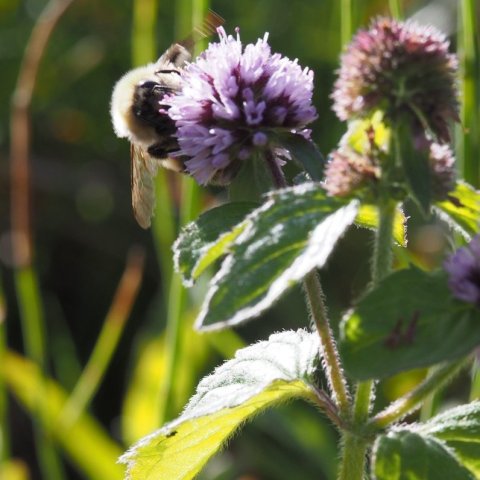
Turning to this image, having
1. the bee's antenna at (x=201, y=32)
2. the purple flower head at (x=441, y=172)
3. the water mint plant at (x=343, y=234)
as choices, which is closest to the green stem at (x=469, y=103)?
the bee's antenna at (x=201, y=32)

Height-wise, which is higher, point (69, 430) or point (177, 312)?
point (177, 312)

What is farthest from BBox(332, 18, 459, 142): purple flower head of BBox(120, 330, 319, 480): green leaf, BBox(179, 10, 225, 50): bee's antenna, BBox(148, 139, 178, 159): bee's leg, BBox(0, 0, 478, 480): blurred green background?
BBox(0, 0, 478, 480): blurred green background

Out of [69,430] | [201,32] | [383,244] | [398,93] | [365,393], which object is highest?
[201,32]

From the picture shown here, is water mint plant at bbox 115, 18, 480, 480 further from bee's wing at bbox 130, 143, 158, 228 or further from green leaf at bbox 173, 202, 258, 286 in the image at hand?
bee's wing at bbox 130, 143, 158, 228

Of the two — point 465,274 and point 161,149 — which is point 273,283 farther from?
point 161,149

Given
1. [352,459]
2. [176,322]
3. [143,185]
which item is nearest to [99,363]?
[176,322]

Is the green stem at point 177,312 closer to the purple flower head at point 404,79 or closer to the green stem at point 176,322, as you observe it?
the green stem at point 176,322
